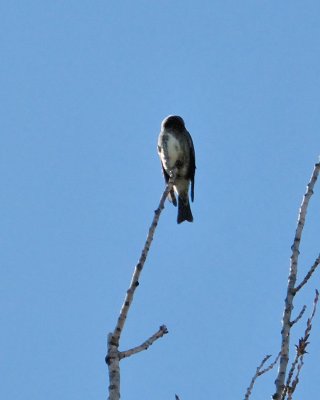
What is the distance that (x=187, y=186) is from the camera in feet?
42.7

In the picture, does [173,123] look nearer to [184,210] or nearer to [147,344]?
[184,210]

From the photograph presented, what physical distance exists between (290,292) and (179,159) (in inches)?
340

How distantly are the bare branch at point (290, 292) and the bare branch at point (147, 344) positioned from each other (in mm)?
609

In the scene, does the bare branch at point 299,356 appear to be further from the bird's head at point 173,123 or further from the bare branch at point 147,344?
the bird's head at point 173,123

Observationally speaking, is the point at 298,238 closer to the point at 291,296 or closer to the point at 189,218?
the point at 291,296

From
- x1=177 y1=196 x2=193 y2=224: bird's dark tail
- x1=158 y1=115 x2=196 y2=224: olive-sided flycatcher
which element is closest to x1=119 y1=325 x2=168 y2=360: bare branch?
x1=158 y1=115 x2=196 y2=224: olive-sided flycatcher

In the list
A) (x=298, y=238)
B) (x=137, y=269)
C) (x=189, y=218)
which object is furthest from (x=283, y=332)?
(x=189, y=218)

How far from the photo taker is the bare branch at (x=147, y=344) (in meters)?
4.18

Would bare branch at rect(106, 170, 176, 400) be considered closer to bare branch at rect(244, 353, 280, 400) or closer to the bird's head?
bare branch at rect(244, 353, 280, 400)

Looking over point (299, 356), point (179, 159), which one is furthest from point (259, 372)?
point (179, 159)

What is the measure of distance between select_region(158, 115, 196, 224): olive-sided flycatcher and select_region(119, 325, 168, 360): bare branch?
808cm

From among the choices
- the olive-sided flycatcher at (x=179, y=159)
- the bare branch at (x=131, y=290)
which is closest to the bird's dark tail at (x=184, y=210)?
the olive-sided flycatcher at (x=179, y=159)

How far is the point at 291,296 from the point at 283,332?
0.61 feet

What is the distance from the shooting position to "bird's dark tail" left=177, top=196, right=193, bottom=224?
1290cm
